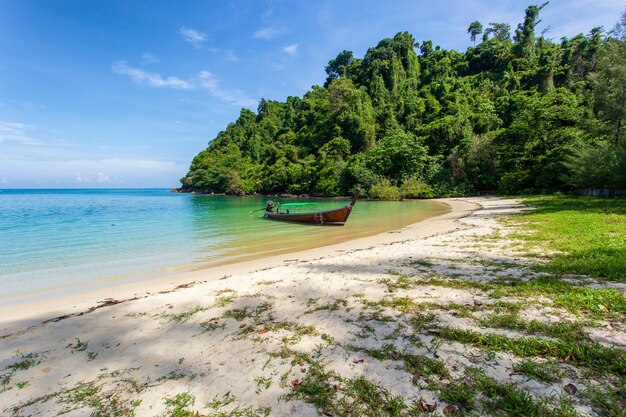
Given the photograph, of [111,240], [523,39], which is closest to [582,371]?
[111,240]

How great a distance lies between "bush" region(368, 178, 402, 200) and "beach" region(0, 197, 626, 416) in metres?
40.8

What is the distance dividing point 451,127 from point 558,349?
56045mm

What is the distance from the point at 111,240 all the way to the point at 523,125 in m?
44.6

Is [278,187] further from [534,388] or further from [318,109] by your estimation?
[534,388]

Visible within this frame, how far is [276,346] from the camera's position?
3.74m

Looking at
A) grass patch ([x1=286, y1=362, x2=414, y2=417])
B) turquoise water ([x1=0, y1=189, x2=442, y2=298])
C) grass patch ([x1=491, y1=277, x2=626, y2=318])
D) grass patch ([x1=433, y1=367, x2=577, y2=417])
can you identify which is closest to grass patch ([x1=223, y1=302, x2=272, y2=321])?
grass patch ([x1=286, y1=362, x2=414, y2=417])

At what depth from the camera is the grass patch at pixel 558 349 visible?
2.72 meters

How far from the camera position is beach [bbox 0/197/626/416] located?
108 inches

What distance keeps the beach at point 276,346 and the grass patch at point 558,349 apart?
0.11 m

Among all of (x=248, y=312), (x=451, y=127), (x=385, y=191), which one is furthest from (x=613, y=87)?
A: (x=451, y=127)

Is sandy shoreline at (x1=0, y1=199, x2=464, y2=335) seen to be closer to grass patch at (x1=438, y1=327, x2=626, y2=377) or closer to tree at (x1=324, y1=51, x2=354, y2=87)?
grass patch at (x1=438, y1=327, x2=626, y2=377)

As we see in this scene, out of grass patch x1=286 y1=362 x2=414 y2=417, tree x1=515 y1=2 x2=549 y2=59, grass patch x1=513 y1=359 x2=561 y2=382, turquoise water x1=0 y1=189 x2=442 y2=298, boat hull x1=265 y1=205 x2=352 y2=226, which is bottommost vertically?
turquoise water x1=0 y1=189 x2=442 y2=298

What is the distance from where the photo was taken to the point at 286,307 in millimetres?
5160

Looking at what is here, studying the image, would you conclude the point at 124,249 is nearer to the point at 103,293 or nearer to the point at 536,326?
the point at 103,293
